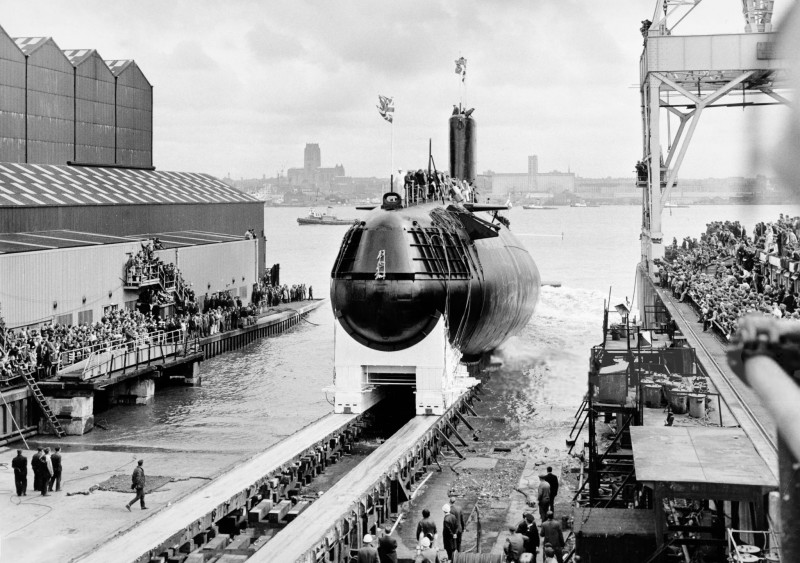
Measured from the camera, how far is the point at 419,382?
83.9 feet

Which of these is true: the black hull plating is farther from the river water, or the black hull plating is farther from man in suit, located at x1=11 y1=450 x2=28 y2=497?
man in suit, located at x1=11 y1=450 x2=28 y2=497

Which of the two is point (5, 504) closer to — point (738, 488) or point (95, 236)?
point (738, 488)

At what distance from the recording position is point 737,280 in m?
35.1

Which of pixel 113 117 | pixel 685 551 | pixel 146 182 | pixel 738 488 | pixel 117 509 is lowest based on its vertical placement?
pixel 117 509

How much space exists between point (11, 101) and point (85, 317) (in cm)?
2118

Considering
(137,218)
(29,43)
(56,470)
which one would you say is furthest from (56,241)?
(29,43)

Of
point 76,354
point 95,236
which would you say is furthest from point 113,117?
point 76,354

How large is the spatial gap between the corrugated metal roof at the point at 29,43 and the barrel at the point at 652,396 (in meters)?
47.5

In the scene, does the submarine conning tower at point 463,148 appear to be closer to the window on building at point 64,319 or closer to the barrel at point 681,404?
the window on building at point 64,319

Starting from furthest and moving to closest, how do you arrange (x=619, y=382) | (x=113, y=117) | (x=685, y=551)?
1. (x=113, y=117)
2. (x=619, y=382)
3. (x=685, y=551)

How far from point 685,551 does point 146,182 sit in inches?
2110

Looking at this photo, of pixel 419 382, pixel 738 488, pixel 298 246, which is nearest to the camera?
pixel 738 488

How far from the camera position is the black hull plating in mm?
24828

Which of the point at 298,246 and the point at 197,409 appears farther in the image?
the point at 298,246
